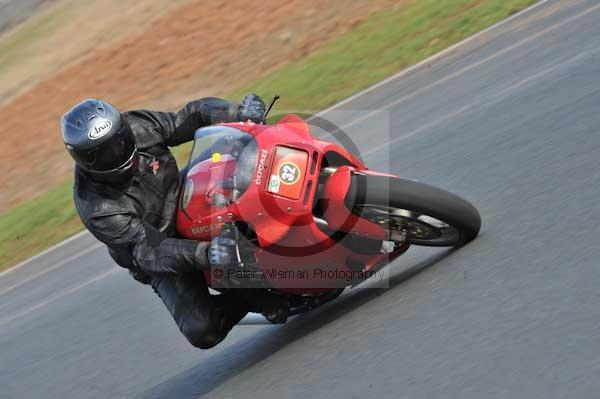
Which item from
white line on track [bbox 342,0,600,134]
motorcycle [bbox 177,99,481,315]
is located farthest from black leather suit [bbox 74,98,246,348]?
white line on track [bbox 342,0,600,134]

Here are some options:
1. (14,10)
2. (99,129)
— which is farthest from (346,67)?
(14,10)

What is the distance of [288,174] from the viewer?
4.68 metres

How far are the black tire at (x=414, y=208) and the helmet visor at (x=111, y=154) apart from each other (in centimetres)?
123

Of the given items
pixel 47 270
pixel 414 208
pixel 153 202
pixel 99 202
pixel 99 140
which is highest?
pixel 99 140

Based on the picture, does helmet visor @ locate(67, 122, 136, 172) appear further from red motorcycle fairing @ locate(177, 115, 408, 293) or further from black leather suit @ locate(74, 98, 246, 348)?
red motorcycle fairing @ locate(177, 115, 408, 293)

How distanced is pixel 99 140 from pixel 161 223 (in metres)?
0.66

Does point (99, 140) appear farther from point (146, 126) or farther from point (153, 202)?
point (146, 126)

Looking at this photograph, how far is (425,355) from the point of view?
4.20 meters

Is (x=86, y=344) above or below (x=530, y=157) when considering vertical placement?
below

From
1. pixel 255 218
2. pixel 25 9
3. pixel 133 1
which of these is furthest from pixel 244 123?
pixel 25 9

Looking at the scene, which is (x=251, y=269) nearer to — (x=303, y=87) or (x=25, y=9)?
(x=303, y=87)

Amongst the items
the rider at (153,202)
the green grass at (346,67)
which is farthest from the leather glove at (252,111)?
the green grass at (346,67)

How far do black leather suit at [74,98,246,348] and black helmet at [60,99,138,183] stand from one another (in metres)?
0.18

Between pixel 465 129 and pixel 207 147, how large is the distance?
3.18 metres
